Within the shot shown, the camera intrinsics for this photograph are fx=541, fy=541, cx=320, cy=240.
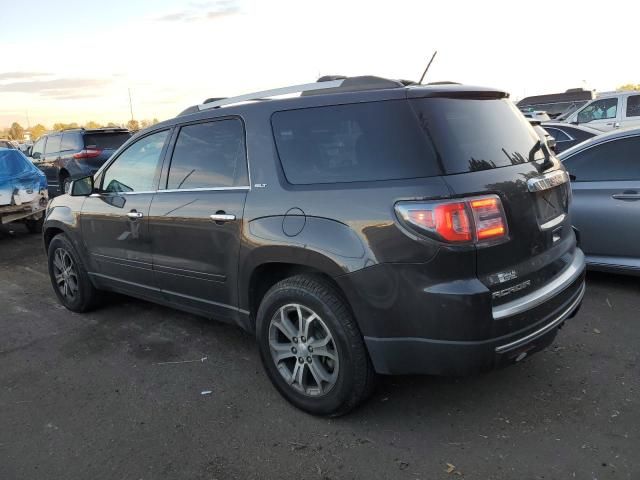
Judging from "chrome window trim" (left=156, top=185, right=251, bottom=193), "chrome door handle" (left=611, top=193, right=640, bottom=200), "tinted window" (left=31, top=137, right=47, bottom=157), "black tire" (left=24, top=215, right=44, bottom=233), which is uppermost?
"tinted window" (left=31, top=137, right=47, bottom=157)

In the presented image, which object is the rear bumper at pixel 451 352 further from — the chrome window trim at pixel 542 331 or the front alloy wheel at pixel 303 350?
the front alloy wheel at pixel 303 350

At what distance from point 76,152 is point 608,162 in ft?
38.7

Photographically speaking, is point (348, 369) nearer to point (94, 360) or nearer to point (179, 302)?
point (179, 302)

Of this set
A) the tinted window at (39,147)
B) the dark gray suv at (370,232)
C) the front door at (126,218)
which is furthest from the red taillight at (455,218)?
the tinted window at (39,147)

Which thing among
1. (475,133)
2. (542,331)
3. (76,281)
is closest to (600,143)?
(475,133)

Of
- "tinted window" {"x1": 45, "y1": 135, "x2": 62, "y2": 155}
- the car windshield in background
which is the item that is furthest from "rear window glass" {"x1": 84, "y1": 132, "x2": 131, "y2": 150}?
the car windshield in background

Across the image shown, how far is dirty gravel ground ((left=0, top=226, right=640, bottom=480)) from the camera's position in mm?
2752

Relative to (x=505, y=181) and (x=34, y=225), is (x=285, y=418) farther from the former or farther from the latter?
(x=34, y=225)

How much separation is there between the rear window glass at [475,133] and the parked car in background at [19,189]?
8.61 metres

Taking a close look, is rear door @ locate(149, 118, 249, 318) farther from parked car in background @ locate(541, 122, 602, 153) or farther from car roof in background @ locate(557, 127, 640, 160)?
parked car in background @ locate(541, 122, 602, 153)

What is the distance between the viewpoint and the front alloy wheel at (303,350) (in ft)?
10.1

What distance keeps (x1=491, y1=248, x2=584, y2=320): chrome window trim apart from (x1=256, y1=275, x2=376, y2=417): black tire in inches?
29.5

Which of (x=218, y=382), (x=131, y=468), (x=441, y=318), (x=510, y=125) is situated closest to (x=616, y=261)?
(x=510, y=125)

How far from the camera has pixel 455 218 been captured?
258 cm
